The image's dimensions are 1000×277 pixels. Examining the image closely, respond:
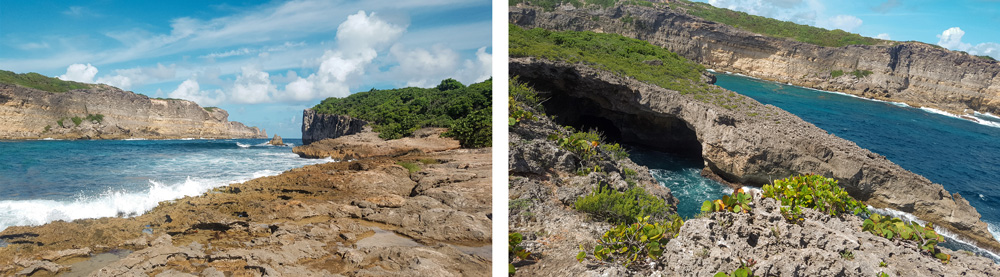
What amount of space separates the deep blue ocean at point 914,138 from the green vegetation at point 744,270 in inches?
26.2

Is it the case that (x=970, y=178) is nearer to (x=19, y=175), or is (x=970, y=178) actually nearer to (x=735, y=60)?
(x=735, y=60)

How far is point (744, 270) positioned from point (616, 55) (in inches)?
150

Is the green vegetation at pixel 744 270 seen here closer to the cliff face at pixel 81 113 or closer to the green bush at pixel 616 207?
the green bush at pixel 616 207

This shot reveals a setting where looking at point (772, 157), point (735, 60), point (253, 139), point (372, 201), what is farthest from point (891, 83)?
point (253, 139)

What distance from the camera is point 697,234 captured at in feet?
6.43

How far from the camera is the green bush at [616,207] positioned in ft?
8.85

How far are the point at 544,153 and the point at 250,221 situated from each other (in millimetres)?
1989

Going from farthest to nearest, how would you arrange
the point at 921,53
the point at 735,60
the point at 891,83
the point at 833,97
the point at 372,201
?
1. the point at 735,60
2. the point at 372,201
3. the point at 833,97
4. the point at 891,83
5. the point at 921,53

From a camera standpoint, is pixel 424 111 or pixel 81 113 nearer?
pixel 81 113

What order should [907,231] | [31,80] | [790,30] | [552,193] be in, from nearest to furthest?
[907,231]
[31,80]
[790,30]
[552,193]

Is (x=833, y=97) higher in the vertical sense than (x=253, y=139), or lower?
higher

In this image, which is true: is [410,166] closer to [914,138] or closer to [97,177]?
[97,177]

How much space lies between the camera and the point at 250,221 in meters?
2.16

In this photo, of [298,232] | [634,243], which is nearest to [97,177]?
[298,232]
